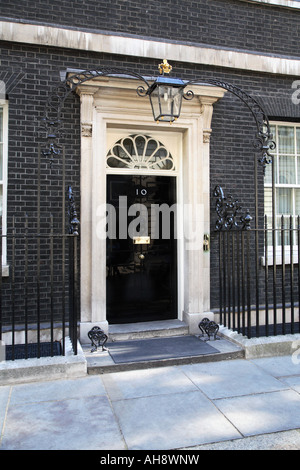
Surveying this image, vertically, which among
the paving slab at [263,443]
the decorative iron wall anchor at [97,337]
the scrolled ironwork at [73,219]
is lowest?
the paving slab at [263,443]

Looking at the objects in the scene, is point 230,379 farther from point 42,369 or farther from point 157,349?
point 42,369

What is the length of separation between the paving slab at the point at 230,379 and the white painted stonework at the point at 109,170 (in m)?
1.21

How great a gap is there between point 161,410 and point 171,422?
238mm

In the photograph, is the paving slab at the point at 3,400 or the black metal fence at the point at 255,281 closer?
the paving slab at the point at 3,400

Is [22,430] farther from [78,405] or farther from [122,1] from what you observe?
[122,1]

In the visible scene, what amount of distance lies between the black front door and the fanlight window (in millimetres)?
187

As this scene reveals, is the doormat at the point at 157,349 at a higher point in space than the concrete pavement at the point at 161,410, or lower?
higher

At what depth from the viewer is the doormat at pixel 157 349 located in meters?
4.65

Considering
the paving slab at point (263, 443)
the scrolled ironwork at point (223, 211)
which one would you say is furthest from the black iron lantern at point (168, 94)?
the paving slab at point (263, 443)

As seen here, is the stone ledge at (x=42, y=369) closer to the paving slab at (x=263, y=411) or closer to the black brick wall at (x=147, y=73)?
the black brick wall at (x=147, y=73)

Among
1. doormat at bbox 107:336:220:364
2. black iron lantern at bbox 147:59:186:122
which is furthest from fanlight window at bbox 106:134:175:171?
doormat at bbox 107:336:220:364

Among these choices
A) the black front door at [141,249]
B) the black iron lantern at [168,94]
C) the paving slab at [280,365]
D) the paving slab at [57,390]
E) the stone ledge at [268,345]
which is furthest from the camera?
the black front door at [141,249]

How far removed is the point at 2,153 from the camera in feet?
17.8

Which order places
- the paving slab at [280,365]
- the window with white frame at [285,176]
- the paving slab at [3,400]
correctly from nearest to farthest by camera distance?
the paving slab at [3,400]
the paving slab at [280,365]
the window with white frame at [285,176]
